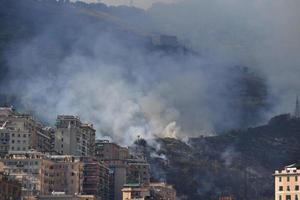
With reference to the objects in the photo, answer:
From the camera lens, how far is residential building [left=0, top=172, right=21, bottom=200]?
139962 mm

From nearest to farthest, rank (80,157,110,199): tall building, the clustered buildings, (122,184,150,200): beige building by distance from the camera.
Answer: the clustered buildings < (122,184,150,200): beige building < (80,157,110,199): tall building

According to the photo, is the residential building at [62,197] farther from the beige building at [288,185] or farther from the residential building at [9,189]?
the beige building at [288,185]

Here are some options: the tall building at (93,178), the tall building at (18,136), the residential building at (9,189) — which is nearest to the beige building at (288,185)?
the residential building at (9,189)

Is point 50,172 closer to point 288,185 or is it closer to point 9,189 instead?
point 9,189

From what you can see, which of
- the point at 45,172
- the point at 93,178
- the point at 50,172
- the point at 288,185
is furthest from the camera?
the point at 93,178

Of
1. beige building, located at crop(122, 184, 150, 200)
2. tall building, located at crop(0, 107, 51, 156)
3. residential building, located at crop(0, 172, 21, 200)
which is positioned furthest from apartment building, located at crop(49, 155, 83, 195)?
residential building, located at crop(0, 172, 21, 200)

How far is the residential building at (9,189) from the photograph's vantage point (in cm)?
13996

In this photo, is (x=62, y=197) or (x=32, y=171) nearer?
(x=62, y=197)

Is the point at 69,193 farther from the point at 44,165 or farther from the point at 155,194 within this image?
the point at 155,194

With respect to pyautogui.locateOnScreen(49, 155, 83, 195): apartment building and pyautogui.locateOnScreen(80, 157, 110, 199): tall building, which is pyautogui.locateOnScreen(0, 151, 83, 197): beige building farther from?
pyautogui.locateOnScreen(80, 157, 110, 199): tall building

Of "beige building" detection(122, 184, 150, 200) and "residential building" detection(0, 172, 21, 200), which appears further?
"beige building" detection(122, 184, 150, 200)

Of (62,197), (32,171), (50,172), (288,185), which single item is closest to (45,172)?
(50,172)

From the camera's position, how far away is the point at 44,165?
17650cm

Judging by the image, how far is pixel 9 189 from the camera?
142750mm
